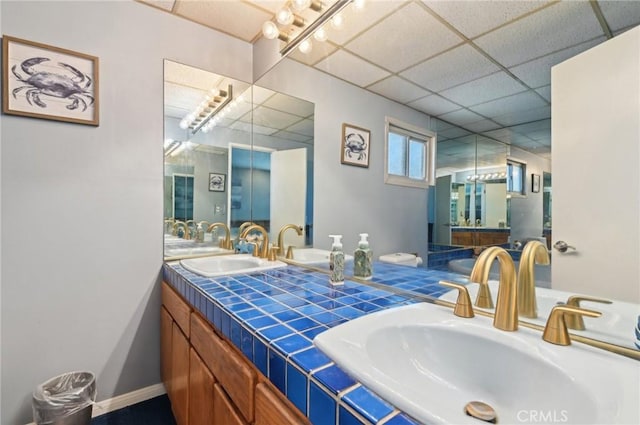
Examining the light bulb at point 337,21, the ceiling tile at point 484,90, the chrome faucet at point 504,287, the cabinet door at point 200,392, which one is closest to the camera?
the chrome faucet at point 504,287

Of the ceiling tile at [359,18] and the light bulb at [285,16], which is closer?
the ceiling tile at [359,18]

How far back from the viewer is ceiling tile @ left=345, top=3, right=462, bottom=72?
97cm

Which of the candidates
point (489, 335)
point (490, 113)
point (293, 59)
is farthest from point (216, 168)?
point (489, 335)

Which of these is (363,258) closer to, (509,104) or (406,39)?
(509,104)

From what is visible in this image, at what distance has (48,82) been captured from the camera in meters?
1.38

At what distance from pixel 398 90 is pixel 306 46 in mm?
803

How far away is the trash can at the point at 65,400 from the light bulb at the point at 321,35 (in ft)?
6.92

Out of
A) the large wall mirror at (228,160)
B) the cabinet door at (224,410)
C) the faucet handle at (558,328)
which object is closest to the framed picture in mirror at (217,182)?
the large wall mirror at (228,160)

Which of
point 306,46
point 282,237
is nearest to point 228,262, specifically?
point 282,237

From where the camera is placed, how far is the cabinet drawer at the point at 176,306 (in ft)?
4.01

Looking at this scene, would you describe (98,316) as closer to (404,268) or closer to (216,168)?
(216,168)

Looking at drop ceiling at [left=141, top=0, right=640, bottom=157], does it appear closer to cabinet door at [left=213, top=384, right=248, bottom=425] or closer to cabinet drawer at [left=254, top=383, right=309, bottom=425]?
cabinet drawer at [left=254, top=383, right=309, bottom=425]

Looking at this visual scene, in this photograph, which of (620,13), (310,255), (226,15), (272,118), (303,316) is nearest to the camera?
(620,13)

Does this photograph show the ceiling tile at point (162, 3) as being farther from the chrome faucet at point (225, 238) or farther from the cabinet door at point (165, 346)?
the cabinet door at point (165, 346)
